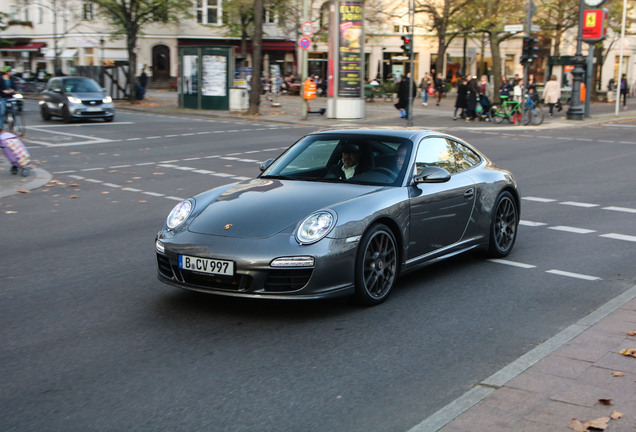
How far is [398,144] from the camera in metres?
6.92

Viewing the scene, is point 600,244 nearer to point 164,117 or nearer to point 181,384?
point 181,384

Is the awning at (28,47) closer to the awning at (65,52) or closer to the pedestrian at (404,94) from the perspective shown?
the awning at (65,52)

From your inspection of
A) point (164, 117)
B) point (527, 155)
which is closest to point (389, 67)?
point (164, 117)

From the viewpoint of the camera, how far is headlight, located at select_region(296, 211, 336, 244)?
5.66 meters

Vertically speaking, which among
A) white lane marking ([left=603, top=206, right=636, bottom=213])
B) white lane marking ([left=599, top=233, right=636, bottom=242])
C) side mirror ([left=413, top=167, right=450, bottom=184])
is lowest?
white lane marking ([left=599, top=233, right=636, bottom=242])

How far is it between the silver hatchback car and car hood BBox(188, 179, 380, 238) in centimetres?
2297

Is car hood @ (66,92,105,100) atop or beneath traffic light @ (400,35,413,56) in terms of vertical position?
beneath

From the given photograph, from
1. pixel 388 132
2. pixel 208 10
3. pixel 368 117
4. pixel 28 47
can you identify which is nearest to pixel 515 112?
pixel 368 117

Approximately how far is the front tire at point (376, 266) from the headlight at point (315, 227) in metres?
0.33

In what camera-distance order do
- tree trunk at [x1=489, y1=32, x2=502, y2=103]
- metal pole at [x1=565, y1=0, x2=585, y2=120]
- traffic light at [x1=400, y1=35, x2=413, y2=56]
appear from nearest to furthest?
1. traffic light at [x1=400, y1=35, x2=413, y2=56]
2. metal pole at [x1=565, y1=0, x2=585, y2=120]
3. tree trunk at [x1=489, y1=32, x2=502, y2=103]

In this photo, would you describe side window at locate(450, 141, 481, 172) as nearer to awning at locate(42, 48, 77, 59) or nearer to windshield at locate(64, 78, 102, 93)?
windshield at locate(64, 78, 102, 93)

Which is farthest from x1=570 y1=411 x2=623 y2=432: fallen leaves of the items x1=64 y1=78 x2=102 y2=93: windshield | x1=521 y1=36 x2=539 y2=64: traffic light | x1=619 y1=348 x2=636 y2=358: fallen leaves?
x1=521 y1=36 x2=539 y2=64: traffic light

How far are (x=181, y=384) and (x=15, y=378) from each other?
0.99 meters

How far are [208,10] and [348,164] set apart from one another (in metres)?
61.6
